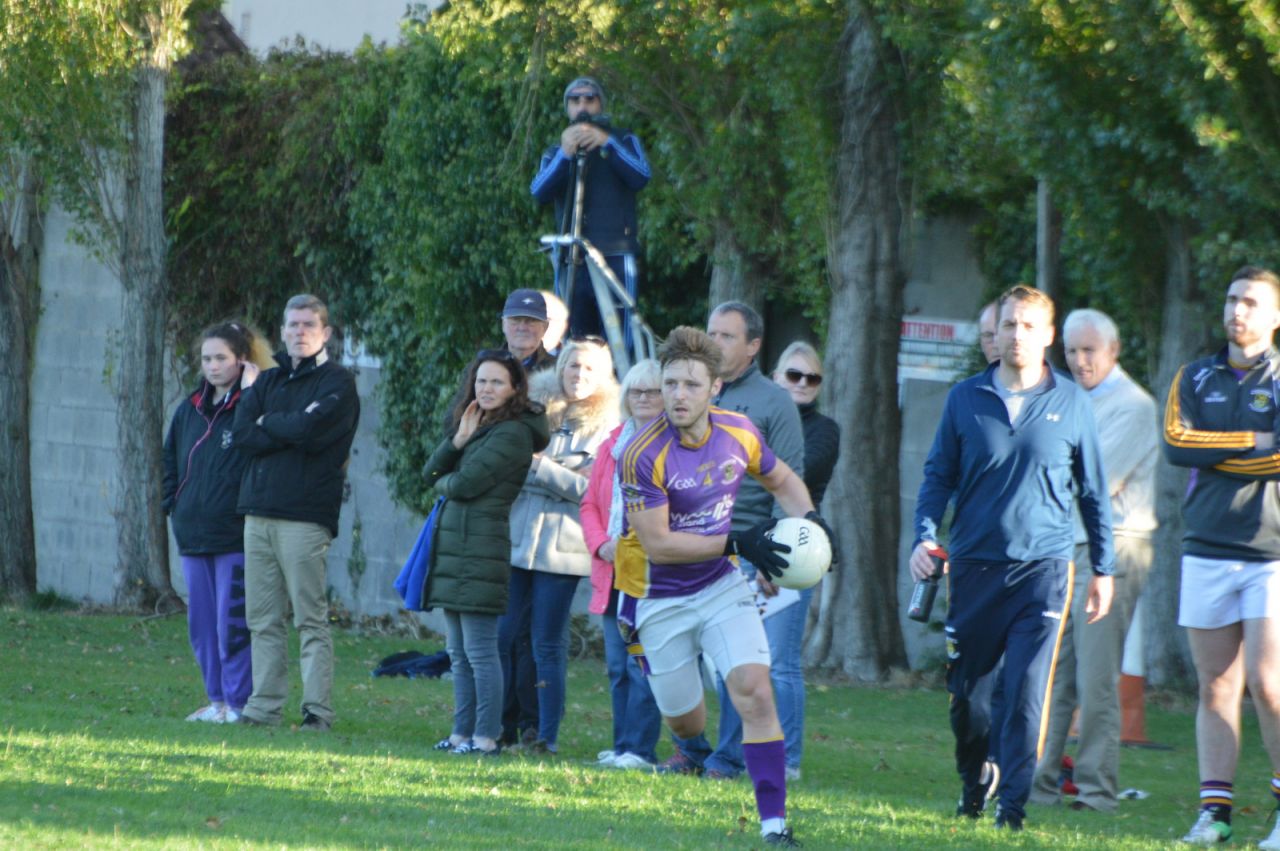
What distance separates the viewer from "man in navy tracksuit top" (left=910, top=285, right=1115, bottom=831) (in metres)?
7.16

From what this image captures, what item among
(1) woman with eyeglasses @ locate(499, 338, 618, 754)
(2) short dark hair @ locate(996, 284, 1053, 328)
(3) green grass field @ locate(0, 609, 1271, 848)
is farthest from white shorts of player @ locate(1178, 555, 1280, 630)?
(1) woman with eyeglasses @ locate(499, 338, 618, 754)

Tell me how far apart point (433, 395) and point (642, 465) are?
1192cm

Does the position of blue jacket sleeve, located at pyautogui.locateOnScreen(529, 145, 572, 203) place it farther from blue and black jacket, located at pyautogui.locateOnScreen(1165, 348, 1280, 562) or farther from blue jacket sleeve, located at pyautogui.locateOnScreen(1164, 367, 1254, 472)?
blue and black jacket, located at pyautogui.locateOnScreen(1165, 348, 1280, 562)

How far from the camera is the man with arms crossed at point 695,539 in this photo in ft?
22.0

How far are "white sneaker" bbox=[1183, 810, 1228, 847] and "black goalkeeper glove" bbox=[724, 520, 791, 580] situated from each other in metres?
2.01

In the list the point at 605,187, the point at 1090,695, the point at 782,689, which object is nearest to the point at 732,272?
the point at 605,187

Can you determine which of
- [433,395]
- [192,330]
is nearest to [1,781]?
[433,395]

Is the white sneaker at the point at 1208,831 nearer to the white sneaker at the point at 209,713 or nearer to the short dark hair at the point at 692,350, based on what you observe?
the short dark hair at the point at 692,350

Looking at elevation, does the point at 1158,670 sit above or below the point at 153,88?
below

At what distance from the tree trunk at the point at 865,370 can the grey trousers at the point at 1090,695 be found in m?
5.96

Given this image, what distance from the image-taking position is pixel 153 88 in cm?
1872

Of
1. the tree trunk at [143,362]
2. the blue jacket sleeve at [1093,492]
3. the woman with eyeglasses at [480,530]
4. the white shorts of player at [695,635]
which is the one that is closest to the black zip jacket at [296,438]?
the woman with eyeglasses at [480,530]

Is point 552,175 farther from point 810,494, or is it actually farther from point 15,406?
point 15,406

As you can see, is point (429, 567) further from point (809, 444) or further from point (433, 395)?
point (433, 395)
